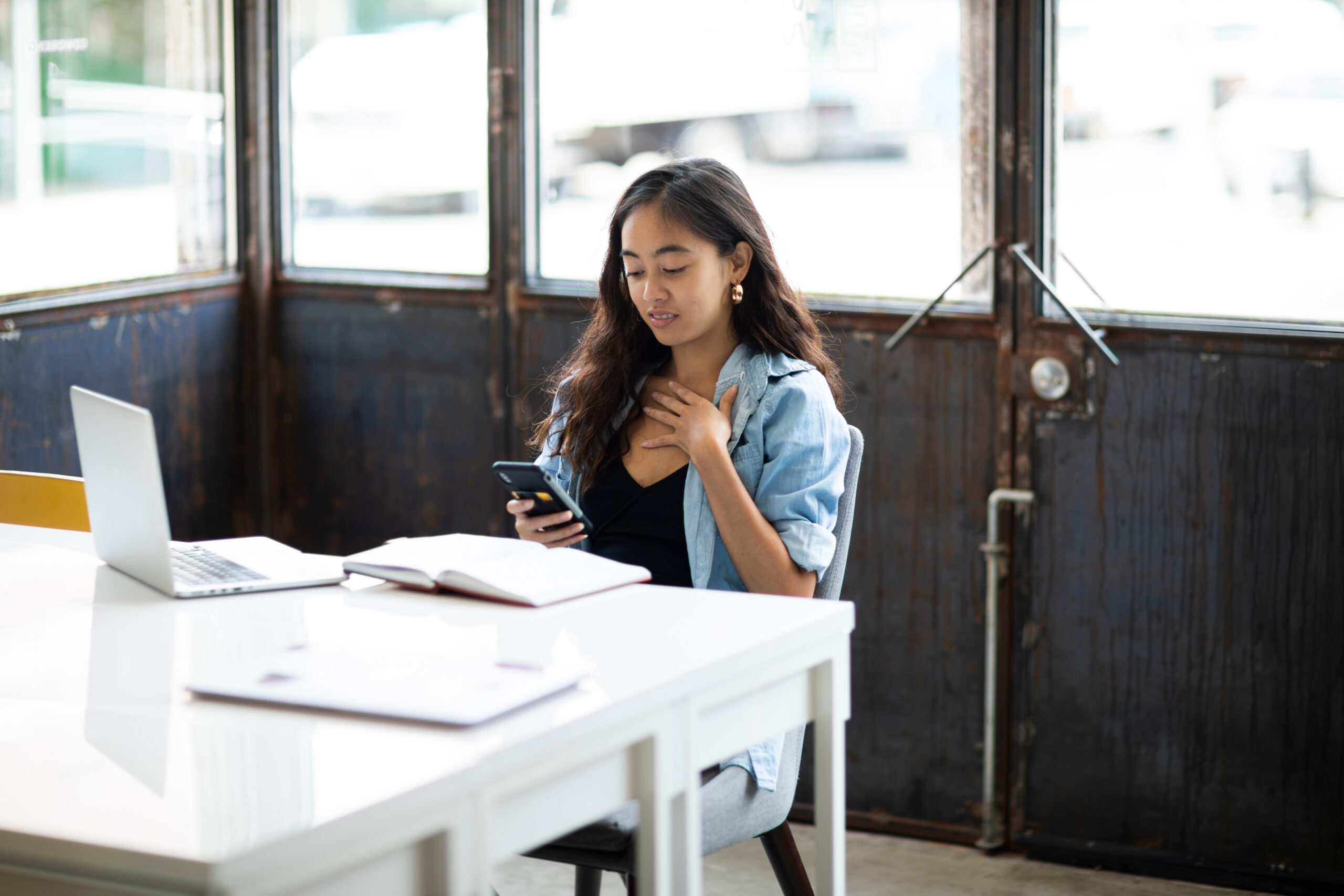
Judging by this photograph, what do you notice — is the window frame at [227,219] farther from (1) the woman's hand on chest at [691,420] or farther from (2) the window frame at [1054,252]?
(2) the window frame at [1054,252]

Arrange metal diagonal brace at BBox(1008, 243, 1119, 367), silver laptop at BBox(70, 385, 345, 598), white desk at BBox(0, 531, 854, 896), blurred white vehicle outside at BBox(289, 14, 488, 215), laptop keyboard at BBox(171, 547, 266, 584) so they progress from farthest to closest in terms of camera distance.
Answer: blurred white vehicle outside at BBox(289, 14, 488, 215) < metal diagonal brace at BBox(1008, 243, 1119, 367) < laptop keyboard at BBox(171, 547, 266, 584) < silver laptop at BBox(70, 385, 345, 598) < white desk at BBox(0, 531, 854, 896)

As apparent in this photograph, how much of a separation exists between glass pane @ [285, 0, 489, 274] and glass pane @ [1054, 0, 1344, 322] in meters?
1.32

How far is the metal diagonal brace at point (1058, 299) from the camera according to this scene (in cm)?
292

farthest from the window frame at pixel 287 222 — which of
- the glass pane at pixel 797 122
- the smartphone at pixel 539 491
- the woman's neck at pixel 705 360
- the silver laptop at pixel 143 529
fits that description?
the silver laptop at pixel 143 529

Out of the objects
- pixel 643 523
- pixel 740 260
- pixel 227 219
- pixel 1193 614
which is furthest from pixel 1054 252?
pixel 227 219

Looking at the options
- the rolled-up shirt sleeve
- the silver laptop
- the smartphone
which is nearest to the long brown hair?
the rolled-up shirt sleeve

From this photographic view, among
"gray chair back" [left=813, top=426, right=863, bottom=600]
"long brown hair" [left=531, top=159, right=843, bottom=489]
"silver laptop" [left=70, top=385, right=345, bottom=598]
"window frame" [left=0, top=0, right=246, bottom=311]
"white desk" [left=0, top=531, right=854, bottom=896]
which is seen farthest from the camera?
"window frame" [left=0, top=0, right=246, bottom=311]

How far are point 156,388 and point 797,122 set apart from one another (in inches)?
59.7

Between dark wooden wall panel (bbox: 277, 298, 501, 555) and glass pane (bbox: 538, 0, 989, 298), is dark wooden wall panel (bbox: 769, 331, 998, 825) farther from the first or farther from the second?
dark wooden wall panel (bbox: 277, 298, 501, 555)

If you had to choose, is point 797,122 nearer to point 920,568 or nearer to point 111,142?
point 920,568

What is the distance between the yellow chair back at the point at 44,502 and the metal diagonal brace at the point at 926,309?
5.08 feet

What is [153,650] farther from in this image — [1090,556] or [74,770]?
[1090,556]

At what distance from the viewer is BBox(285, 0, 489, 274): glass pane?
3520mm

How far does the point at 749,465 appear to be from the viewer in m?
2.21
